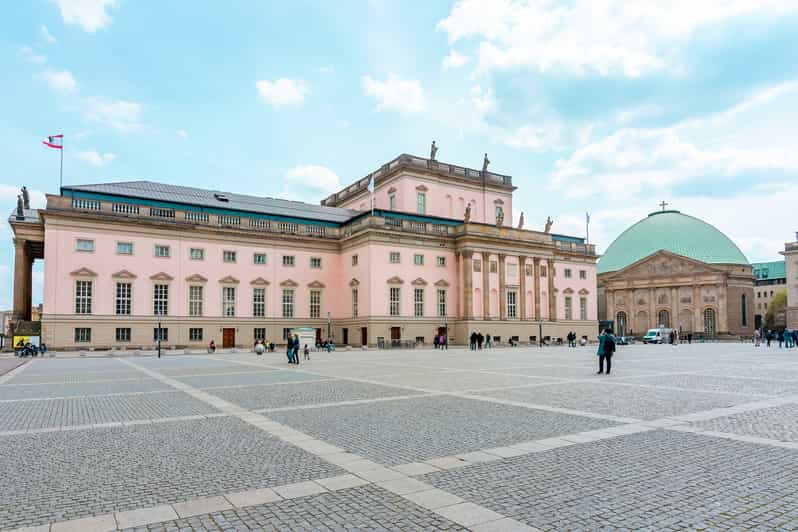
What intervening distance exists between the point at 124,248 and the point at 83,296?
17.7 ft

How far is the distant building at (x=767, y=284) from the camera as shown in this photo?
137000 mm

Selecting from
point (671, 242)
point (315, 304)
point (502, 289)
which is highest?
point (671, 242)

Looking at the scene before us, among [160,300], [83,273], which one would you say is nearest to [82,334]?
[83,273]

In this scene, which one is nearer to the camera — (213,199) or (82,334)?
(82,334)

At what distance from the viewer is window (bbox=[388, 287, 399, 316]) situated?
188 ft

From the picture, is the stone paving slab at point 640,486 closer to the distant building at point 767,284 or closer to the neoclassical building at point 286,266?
the neoclassical building at point 286,266

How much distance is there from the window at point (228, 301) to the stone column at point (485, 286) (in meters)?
27.0

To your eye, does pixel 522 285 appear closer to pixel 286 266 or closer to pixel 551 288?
pixel 551 288

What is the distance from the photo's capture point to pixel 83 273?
47.8 m

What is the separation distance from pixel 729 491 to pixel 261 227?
54.0m

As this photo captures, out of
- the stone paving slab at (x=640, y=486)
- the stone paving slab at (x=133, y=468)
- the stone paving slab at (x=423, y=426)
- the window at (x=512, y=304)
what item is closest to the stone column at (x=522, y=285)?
the window at (x=512, y=304)

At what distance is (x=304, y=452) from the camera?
28.7ft

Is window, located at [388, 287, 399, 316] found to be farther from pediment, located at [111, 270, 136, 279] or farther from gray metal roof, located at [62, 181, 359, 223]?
pediment, located at [111, 270, 136, 279]

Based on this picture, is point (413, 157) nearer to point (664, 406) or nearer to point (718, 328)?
point (664, 406)
